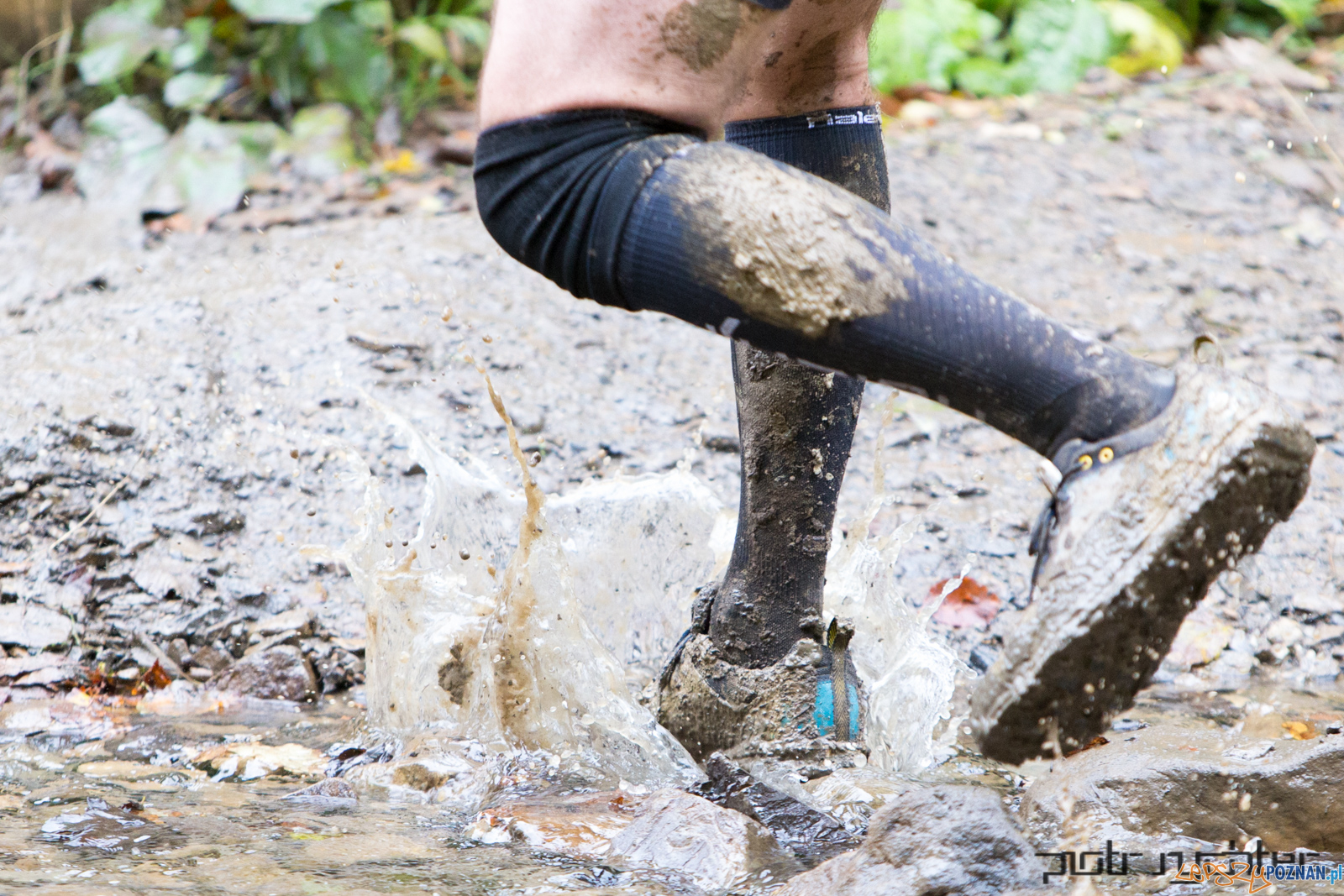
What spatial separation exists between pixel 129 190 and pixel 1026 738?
12.9 ft

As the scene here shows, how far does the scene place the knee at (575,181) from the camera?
1159 millimetres

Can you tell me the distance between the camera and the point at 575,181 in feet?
3.84

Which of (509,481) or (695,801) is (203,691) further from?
(695,801)

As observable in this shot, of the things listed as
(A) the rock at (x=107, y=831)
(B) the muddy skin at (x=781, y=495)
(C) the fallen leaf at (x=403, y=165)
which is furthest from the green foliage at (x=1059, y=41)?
(A) the rock at (x=107, y=831)

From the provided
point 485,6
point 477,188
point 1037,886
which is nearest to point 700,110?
point 477,188

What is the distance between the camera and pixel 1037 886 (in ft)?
3.78

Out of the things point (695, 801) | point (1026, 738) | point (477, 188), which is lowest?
point (695, 801)

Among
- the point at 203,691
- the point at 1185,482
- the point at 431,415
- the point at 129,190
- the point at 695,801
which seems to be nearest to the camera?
the point at 1185,482

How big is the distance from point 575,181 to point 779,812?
82 centimetres

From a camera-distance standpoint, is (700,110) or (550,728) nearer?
(700,110)

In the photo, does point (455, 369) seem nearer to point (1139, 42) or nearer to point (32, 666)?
point (32, 666)

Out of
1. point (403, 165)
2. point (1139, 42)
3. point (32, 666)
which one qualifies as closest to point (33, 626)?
point (32, 666)

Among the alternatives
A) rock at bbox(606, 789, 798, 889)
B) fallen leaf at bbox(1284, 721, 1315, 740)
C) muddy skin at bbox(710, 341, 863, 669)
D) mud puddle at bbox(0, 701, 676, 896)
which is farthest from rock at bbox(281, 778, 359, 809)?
fallen leaf at bbox(1284, 721, 1315, 740)

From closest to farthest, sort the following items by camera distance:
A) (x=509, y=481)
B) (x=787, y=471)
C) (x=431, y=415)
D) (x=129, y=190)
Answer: (x=787, y=471) → (x=509, y=481) → (x=431, y=415) → (x=129, y=190)
